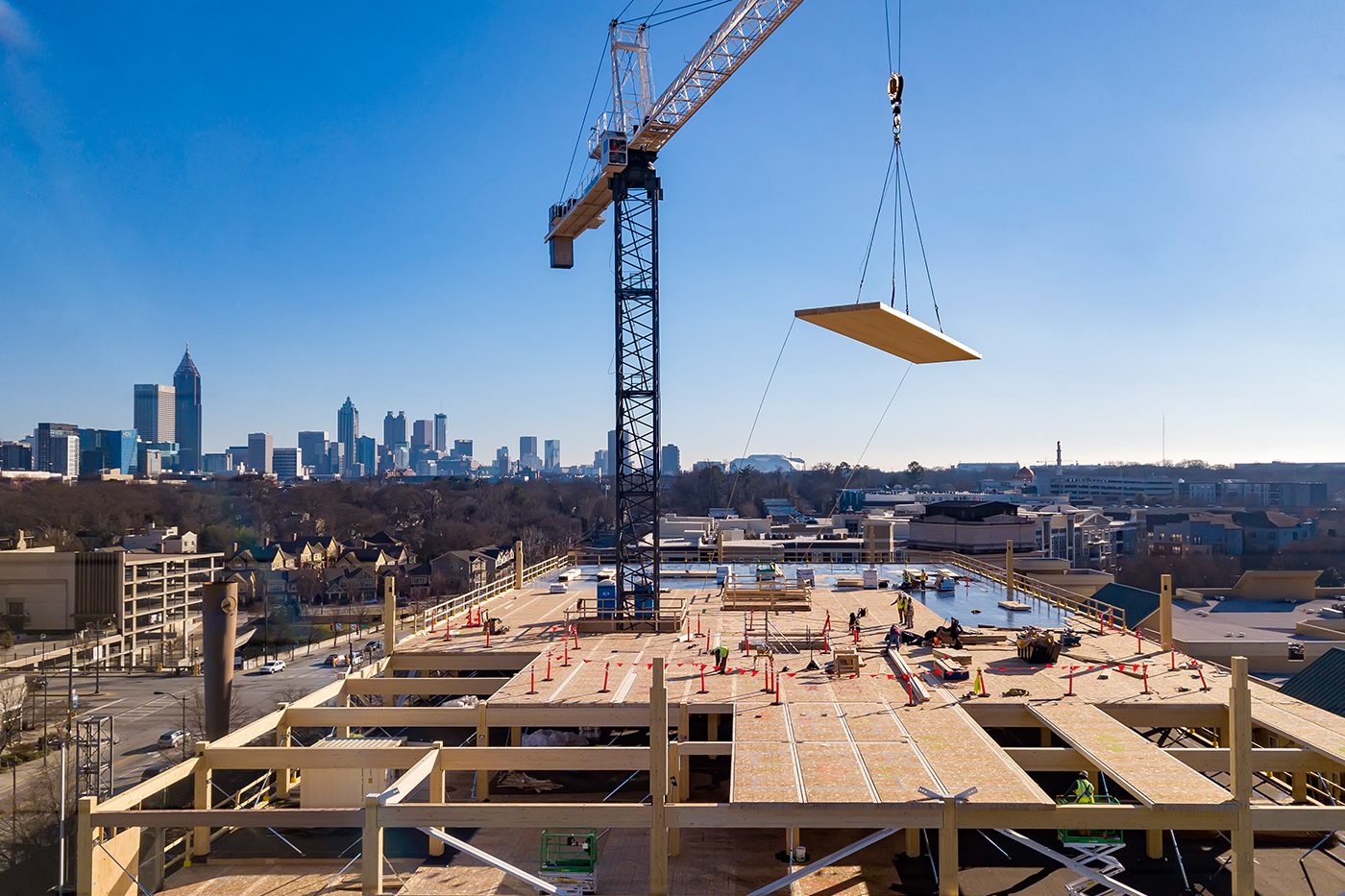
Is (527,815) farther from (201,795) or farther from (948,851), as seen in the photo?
(201,795)

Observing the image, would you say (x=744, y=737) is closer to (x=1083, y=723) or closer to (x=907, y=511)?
(x=1083, y=723)

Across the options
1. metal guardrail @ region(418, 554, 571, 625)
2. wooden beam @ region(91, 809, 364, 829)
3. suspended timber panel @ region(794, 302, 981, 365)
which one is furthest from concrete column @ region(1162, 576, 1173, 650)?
metal guardrail @ region(418, 554, 571, 625)

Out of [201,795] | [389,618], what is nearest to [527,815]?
[201,795]

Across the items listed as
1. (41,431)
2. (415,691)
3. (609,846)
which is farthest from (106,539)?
(609,846)

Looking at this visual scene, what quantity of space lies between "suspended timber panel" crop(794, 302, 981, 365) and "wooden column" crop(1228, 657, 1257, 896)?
11.3 metres

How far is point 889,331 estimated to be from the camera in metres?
23.3

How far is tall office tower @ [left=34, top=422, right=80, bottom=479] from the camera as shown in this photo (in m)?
153

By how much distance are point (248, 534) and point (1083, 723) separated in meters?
117

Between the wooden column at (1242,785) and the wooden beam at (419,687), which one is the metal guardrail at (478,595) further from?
the wooden column at (1242,785)

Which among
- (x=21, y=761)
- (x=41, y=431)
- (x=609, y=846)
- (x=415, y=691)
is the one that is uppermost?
(x=41, y=431)

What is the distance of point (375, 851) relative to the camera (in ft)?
46.6

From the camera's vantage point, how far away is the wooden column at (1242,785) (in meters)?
13.8

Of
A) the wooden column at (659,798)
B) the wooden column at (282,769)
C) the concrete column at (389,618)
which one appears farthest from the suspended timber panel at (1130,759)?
the concrete column at (389,618)

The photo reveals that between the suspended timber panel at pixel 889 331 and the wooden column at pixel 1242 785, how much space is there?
11.3 meters
